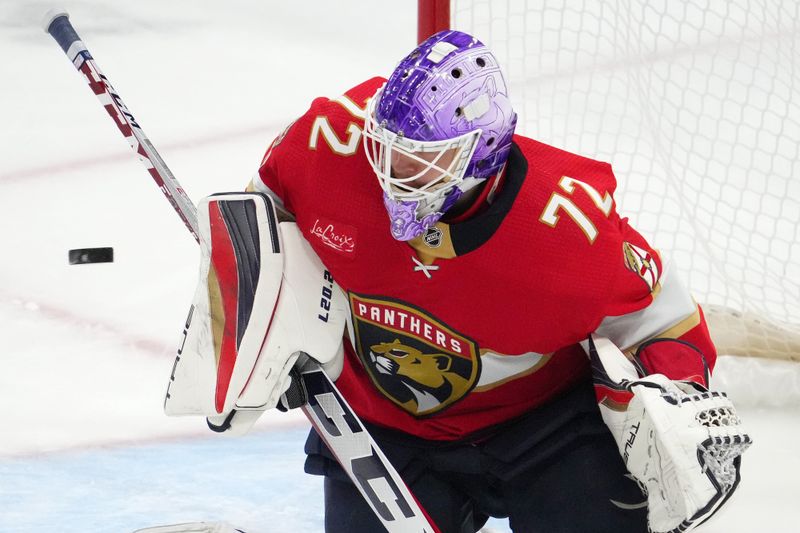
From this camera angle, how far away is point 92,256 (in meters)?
3.42

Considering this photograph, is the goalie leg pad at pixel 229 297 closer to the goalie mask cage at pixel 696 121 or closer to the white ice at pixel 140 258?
the white ice at pixel 140 258

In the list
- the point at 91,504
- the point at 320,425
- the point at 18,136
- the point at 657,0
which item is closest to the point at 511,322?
the point at 320,425

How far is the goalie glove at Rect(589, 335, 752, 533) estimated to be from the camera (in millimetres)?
1542

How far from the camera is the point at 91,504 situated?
2.43 meters

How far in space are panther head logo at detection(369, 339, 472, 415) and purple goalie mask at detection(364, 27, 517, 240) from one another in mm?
246

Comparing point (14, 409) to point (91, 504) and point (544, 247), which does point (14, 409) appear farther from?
point (544, 247)

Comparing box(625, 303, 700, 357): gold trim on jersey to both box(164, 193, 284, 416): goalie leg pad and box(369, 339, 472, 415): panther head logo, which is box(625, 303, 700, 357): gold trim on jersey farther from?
box(164, 193, 284, 416): goalie leg pad

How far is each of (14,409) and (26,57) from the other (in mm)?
2121

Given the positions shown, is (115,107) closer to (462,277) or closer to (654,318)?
→ (462,277)

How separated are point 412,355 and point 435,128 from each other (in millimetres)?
392

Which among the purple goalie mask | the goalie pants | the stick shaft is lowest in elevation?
the goalie pants

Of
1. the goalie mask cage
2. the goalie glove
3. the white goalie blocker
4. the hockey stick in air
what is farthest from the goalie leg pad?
the goalie mask cage

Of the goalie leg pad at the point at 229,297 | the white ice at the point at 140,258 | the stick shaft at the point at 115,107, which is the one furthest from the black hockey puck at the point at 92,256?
the goalie leg pad at the point at 229,297

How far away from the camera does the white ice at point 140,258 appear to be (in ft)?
8.20
